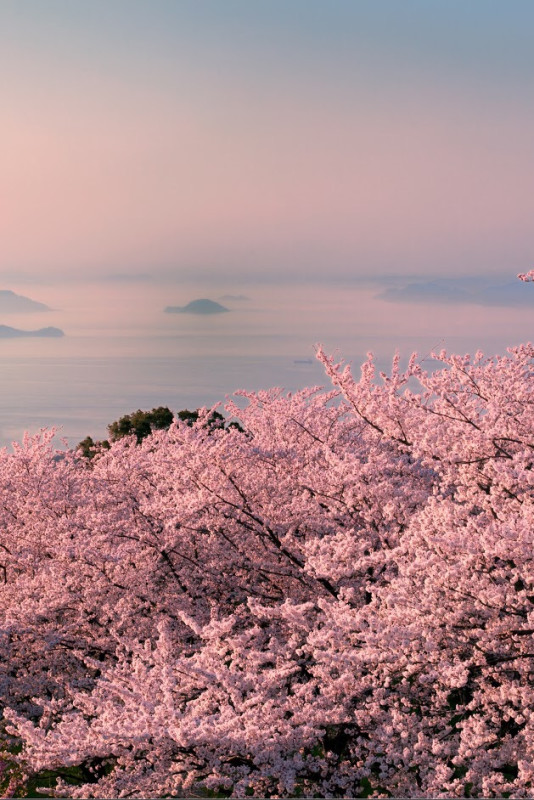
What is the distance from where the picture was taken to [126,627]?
17.9 meters

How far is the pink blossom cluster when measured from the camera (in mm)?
11727

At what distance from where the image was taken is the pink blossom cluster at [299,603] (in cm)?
1173

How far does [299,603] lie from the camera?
54.9ft

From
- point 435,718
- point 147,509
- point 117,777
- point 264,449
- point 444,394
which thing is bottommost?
point 117,777

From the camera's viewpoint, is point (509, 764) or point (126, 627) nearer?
point (509, 764)

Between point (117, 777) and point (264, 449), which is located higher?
point (264, 449)

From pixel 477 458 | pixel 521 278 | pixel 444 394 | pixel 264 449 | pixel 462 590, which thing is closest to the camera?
pixel 462 590

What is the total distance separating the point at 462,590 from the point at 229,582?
24.6ft

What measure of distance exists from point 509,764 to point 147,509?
8.32m

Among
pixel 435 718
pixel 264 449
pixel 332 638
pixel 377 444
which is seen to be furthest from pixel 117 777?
pixel 377 444

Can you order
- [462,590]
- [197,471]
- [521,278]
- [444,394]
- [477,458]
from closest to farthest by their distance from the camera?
[462,590]
[521,278]
[477,458]
[444,394]
[197,471]

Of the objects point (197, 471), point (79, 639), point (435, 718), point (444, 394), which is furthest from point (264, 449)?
point (435, 718)

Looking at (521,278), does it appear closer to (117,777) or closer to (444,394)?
(444,394)

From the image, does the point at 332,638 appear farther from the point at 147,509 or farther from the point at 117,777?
the point at 147,509
